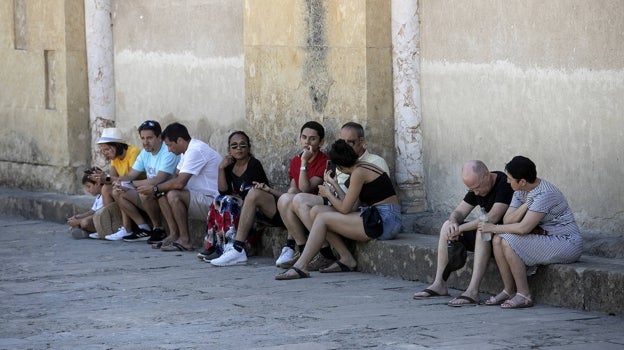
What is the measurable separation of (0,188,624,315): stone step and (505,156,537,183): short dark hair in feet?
1.90

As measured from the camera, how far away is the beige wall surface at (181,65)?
12.9 m

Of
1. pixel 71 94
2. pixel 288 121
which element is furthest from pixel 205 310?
pixel 71 94

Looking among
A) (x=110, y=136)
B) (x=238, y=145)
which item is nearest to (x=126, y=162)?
(x=110, y=136)

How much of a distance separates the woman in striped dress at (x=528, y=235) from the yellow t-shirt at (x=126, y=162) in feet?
16.7

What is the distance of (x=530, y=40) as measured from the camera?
9.69 metres

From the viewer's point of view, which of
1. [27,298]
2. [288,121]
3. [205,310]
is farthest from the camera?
[288,121]

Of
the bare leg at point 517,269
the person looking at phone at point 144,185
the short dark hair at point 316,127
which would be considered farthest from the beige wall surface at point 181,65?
the bare leg at point 517,269

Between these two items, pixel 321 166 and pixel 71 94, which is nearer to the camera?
pixel 321 166

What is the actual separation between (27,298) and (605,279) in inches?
155

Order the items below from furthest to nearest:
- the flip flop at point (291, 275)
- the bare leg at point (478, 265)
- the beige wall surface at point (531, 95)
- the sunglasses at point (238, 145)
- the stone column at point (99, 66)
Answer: the stone column at point (99, 66), the sunglasses at point (238, 145), the flip flop at point (291, 275), the beige wall surface at point (531, 95), the bare leg at point (478, 265)

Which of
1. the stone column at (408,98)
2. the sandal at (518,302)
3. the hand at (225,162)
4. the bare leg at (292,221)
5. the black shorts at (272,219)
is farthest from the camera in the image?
the hand at (225,162)

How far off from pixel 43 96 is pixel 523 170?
7908 mm

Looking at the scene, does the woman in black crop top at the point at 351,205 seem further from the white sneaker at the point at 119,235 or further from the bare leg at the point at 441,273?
the white sneaker at the point at 119,235

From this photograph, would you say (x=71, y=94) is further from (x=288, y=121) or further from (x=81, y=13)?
(x=288, y=121)
